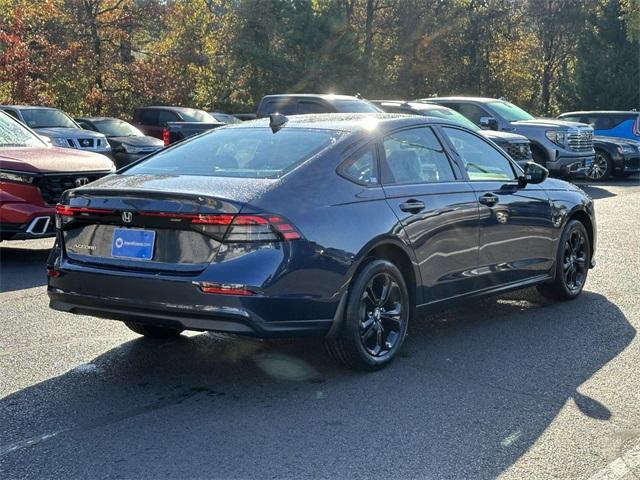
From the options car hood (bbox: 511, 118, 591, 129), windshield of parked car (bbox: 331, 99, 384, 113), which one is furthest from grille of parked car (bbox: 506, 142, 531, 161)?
windshield of parked car (bbox: 331, 99, 384, 113)

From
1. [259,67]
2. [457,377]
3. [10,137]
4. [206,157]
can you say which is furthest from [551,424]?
[259,67]

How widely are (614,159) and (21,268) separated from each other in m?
15.8

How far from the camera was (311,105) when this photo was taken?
16109 millimetres

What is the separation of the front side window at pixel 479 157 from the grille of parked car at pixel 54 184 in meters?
4.50

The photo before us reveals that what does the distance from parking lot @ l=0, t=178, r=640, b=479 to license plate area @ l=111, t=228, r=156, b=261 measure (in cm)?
79

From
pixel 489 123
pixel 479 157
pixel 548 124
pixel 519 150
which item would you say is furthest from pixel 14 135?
pixel 548 124

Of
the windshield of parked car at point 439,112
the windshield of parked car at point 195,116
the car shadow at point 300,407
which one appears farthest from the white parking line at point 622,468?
the windshield of parked car at point 195,116

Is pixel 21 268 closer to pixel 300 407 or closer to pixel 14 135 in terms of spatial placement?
pixel 14 135

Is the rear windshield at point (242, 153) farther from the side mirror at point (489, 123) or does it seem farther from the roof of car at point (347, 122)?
the side mirror at point (489, 123)

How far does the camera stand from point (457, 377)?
5.54m

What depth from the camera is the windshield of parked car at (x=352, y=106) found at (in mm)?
15753

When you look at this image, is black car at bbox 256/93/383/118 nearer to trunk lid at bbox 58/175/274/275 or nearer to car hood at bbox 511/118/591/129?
car hood at bbox 511/118/591/129

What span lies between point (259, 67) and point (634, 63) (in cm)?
1592

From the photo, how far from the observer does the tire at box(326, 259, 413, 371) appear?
17.6ft
